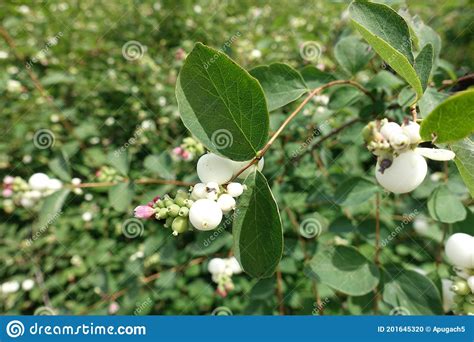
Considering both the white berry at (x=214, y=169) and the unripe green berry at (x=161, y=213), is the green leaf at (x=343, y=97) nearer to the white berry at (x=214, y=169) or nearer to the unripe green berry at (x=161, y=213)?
the white berry at (x=214, y=169)

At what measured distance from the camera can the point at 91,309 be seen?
201 cm

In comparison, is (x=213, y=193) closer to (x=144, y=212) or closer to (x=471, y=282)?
(x=144, y=212)

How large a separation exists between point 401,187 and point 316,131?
0.92m

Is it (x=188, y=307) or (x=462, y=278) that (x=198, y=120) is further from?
(x=188, y=307)

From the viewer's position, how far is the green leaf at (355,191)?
1250mm

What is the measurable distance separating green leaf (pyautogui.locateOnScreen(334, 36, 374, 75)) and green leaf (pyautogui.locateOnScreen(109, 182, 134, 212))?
1.06 metres

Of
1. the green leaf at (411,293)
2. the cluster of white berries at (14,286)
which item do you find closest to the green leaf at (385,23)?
the green leaf at (411,293)

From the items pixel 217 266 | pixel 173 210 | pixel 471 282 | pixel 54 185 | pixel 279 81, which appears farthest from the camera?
pixel 54 185

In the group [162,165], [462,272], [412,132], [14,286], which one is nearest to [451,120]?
[412,132]

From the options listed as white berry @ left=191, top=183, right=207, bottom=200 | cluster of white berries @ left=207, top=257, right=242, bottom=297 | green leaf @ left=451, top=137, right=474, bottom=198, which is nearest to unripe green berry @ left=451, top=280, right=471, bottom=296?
green leaf @ left=451, top=137, right=474, bottom=198

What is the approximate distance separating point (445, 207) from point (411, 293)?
0.32 meters

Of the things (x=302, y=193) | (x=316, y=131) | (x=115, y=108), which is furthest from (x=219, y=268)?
(x=115, y=108)

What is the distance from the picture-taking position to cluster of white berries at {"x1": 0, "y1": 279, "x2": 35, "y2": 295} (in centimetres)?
229

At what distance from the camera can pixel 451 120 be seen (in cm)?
65
